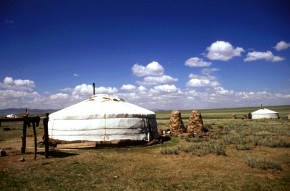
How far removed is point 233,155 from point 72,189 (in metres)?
8.82

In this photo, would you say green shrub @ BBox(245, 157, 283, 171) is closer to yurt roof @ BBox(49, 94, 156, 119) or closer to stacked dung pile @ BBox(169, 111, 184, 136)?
yurt roof @ BBox(49, 94, 156, 119)

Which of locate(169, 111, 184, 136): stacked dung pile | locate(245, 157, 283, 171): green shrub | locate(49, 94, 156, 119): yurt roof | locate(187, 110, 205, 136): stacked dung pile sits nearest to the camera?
locate(245, 157, 283, 171): green shrub

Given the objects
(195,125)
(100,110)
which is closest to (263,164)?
(100,110)

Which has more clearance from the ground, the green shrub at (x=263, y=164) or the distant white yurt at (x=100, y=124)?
the distant white yurt at (x=100, y=124)

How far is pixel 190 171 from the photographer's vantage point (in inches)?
429

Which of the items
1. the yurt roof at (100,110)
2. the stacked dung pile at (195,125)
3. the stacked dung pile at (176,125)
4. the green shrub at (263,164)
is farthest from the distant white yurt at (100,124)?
the green shrub at (263,164)

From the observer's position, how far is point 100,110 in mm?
18125

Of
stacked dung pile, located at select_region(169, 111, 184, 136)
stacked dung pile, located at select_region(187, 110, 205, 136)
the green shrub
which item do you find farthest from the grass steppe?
stacked dung pile, located at select_region(187, 110, 205, 136)

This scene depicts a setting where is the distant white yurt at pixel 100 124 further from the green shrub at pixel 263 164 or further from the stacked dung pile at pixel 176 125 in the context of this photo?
the green shrub at pixel 263 164

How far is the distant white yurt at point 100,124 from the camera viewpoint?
17516mm

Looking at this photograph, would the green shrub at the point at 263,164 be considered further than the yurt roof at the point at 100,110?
No

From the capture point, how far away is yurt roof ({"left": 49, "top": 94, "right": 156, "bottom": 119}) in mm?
17719

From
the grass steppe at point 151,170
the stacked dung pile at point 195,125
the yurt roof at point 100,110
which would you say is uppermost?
the yurt roof at point 100,110

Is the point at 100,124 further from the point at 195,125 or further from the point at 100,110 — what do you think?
the point at 195,125
